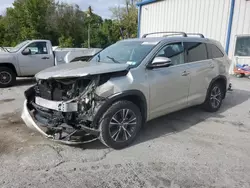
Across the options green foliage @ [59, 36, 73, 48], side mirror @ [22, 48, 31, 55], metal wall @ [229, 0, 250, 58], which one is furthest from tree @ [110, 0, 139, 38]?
side mirror @ [22, 48, 31, 55]

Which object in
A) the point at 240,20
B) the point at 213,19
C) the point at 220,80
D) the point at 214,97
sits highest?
the point at 213,19

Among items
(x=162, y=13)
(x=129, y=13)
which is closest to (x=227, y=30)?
(x=162, y=13)

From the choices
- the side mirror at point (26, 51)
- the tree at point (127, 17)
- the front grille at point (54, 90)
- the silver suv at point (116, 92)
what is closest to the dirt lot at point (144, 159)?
the silver suv at point (116, 92)

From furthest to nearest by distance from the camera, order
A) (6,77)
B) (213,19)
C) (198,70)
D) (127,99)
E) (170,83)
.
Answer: (213,19)
(6,77)
(198,70)
(170,83)
(127,99)

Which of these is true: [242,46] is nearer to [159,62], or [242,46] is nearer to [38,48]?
[159,62]

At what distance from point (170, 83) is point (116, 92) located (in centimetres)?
122

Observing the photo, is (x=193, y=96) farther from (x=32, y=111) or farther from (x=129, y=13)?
(x=129, y=13)

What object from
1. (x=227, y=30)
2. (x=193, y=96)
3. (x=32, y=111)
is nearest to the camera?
(x=32, y=111)

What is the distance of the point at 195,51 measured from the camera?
4.95 metres

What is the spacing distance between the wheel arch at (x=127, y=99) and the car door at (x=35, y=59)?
21.5ft

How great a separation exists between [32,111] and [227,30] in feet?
35.2

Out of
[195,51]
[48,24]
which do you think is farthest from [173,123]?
[48,24]

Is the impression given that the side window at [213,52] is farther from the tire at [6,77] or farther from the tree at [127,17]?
the tree at [127,17]

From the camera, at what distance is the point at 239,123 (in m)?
5.06
